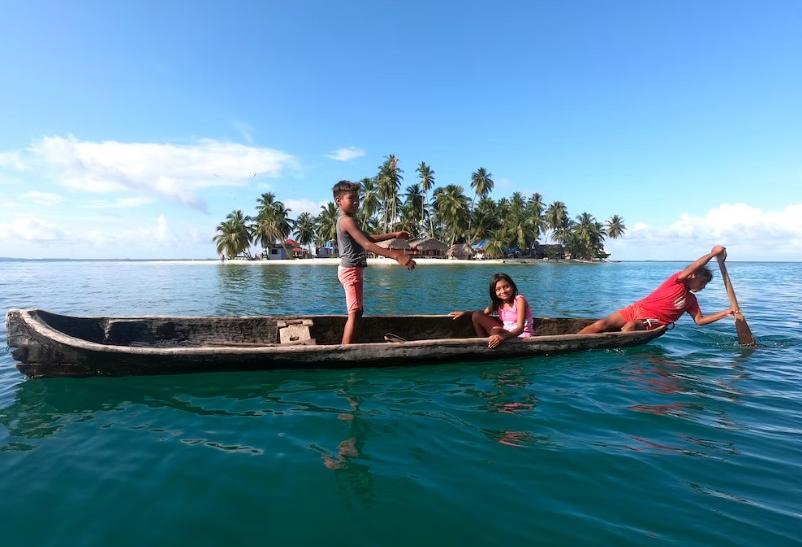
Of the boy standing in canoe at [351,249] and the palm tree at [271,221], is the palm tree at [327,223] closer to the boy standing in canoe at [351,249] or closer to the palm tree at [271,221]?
the palm tree at [271,221]

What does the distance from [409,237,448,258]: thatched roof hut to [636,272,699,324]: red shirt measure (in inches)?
2165

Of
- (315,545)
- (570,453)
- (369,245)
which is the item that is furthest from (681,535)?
(369,245)

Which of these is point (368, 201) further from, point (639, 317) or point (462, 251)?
point (639, 317)

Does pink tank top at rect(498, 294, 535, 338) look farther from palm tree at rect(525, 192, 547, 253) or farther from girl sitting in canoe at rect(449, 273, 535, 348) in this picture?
palm tree at rect(525, 192, 547, 253)

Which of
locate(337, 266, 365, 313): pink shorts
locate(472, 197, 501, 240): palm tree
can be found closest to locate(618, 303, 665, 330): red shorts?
locate(337, 266, 365, 313): pink shorts

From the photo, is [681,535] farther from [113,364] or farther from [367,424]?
[113,364]

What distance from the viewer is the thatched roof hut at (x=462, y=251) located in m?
71.2

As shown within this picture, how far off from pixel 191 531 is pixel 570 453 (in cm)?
287

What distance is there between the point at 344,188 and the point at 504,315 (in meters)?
3.30

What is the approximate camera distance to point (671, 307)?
7.32m

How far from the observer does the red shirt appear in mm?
7254

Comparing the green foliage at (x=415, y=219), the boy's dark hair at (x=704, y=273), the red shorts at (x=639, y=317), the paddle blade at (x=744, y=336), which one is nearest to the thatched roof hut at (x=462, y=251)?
the green foliage at (x=415, y=219)

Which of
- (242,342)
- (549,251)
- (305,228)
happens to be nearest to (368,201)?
(305,228)

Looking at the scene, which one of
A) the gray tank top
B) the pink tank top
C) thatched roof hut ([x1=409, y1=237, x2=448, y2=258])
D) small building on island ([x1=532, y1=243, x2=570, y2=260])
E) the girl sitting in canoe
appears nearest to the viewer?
the gray tank top
